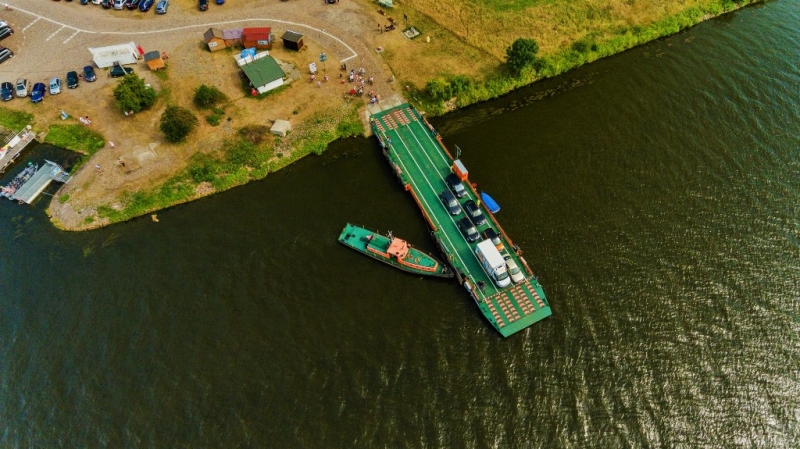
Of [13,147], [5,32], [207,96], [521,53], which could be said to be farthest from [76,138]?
[521,53]

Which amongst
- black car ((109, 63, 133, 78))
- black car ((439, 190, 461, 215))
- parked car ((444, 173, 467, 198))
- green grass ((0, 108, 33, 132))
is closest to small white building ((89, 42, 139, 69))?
black car ((109, 63, 133, 78))

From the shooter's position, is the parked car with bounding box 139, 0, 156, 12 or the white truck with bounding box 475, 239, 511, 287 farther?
the parked car with bounding box 139, 0, 156, 12

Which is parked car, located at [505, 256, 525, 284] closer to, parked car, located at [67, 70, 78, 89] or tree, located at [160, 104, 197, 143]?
tree, located at [160, 104, 197, 143]

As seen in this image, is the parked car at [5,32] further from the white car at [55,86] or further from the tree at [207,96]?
the tree at [207,96]

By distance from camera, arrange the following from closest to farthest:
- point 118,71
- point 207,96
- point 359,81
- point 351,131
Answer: point 207,96
point 351,131
point 359,81
point 118,71

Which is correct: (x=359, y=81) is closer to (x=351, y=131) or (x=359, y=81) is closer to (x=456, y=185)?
(x=351, y=131)

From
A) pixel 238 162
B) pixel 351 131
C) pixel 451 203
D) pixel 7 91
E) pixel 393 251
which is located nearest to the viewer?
pixel 393 251
